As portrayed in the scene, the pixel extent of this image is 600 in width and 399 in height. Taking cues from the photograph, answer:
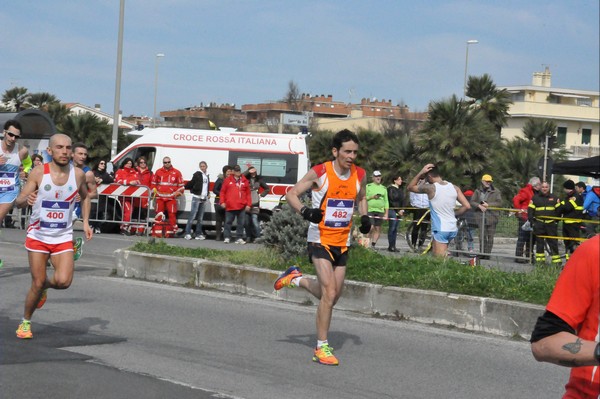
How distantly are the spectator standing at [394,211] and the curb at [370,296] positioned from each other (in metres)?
7.26

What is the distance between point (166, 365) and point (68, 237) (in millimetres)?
1814

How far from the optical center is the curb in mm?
10617

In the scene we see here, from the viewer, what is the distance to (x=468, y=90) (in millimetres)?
58062

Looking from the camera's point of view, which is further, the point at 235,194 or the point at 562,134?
the point at 562,134

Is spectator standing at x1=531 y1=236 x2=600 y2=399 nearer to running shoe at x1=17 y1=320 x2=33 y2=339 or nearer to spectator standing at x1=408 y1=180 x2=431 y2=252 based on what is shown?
running shoe at x1=17 y1=320 x2=33 y2=339

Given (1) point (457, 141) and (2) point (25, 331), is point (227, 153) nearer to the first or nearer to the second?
(1) point (457, 141)

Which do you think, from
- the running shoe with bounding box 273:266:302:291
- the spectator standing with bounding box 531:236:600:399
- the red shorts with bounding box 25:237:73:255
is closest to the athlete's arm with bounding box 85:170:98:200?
the red shorts with bounding box 25:237:73:255

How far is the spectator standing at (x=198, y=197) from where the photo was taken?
24.7m

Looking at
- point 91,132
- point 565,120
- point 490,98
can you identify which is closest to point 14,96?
point 91,132

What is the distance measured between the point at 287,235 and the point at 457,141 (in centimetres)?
2505

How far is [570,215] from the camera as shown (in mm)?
19406

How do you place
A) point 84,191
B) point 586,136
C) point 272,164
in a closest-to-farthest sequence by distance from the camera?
point 84,191
point 272,164
point 586,136

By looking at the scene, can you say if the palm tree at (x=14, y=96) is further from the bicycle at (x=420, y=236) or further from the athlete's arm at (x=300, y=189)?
the athlete's arm at (x=300, y=189)

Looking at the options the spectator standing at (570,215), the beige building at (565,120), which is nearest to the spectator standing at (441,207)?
the spectator standing at (570,215)
